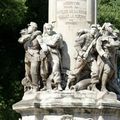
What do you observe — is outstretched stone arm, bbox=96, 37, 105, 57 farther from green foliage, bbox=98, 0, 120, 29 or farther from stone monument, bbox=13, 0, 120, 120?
green foliage, bbox=98, 0, 120, 29

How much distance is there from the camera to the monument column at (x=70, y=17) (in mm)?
15844

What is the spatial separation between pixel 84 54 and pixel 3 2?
9.15 m

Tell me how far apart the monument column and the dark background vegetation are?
7.50 metres

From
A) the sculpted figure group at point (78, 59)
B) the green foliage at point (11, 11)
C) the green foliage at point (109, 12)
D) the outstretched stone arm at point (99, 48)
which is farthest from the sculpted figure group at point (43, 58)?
the green foliage at point (109, 12)

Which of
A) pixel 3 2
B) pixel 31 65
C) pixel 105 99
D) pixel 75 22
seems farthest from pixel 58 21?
pixel 3 2

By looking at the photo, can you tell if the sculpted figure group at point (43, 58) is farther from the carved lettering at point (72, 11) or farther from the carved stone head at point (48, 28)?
the carved lettering at point (72, 11)

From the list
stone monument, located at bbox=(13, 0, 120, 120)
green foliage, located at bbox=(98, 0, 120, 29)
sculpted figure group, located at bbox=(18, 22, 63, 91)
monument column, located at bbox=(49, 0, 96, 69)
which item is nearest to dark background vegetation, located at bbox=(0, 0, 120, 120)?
green foliage, located at bbox=(98, 0, 120, 29)

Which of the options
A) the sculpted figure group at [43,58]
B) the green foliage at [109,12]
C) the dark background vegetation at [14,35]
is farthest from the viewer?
the green foliage at [109,12]

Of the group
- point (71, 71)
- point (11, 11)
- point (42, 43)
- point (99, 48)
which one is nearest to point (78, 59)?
point (71, 71)

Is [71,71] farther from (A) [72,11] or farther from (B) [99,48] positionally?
(A) [72,11]

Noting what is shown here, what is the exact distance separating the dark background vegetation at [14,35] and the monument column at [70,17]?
7.50 meters

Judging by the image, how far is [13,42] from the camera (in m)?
26.2

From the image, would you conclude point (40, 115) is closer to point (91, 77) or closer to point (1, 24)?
point (91, 77)

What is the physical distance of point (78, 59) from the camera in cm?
1523
